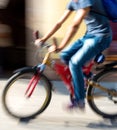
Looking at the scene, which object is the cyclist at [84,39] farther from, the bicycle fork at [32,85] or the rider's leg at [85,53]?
the bicycle fork at [32,85]

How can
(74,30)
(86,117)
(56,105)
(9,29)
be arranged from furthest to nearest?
(9,29)
(56,105)
(86,117)
(74,30)

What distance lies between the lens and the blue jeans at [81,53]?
513 cm

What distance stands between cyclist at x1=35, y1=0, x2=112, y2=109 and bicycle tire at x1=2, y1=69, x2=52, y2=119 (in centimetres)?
39

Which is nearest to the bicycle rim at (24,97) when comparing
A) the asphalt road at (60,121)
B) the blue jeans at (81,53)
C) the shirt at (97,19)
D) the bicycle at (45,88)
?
the bicycle at (45,88)

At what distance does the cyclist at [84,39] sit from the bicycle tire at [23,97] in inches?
15.2

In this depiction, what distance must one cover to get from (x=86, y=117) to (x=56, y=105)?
67cm

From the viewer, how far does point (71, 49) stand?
17.3ft

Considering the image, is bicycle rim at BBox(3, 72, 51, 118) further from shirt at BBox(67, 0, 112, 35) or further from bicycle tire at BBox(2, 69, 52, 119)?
shirt at BBox(67, 0, 112, 35)

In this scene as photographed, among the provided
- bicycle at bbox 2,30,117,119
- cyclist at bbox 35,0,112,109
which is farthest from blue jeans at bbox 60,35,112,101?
bicycle at bbox 2,30,117,119

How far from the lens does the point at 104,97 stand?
557 centimetres

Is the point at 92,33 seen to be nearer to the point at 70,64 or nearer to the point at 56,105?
the point at 70,64

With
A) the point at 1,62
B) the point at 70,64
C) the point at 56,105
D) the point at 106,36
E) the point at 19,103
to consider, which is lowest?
the point at 1,62

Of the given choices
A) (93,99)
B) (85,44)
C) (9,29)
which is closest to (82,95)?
(93,99)

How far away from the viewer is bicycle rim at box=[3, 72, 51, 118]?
538cm
